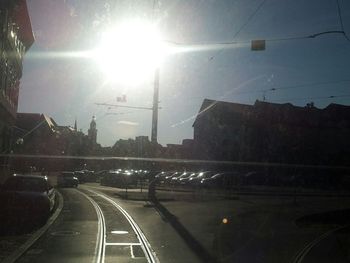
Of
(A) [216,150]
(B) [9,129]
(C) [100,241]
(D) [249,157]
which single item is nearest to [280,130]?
(D) [249,157]

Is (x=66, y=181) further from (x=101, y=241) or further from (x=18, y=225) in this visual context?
(x=101, y=241)

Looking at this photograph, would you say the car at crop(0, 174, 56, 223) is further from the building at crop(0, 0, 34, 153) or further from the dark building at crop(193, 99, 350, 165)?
the dark building at crop(193, 99, 350, 165)

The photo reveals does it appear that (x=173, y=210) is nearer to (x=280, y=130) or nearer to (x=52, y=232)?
(x=52, y=232)

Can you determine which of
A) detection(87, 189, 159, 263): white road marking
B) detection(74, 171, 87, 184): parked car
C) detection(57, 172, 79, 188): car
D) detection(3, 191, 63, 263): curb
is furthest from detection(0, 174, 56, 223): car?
detection(74, 171, 87, 184): parked car

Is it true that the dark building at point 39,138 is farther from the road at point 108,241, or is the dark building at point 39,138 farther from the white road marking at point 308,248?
the white road marking at point 308,248

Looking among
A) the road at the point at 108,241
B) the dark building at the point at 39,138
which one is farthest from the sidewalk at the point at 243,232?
the dark building at the point at 39,138

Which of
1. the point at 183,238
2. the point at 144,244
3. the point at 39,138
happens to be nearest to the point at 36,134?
the point at 39,138

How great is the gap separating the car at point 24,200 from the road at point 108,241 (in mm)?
721

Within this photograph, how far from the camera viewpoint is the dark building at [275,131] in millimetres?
71938

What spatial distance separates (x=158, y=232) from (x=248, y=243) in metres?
3.34

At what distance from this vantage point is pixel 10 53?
109ft

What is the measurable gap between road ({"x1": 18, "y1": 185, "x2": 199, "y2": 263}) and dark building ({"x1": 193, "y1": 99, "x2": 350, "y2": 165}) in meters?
51.5

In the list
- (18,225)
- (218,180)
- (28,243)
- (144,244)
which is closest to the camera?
(28,243)

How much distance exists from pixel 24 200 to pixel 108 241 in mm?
5986
